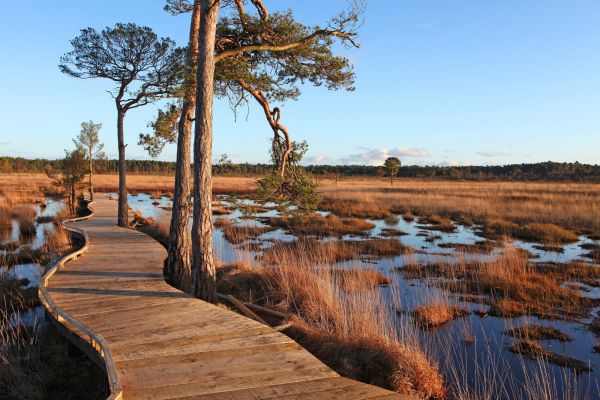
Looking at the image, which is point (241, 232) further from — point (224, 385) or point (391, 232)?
point (224, 385)

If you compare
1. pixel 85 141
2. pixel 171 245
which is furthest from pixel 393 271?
pixel 85 141

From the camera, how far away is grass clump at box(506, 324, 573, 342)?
24.9 feet

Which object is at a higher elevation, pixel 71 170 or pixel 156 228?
pixel 71 170

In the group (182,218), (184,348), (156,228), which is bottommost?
(156,228)

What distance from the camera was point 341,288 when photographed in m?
10.2

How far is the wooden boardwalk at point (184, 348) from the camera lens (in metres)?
3.92

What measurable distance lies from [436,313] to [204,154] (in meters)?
5.46

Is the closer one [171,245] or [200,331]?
[200,331]

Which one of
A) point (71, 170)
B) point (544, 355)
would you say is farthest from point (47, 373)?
point (71, 170)

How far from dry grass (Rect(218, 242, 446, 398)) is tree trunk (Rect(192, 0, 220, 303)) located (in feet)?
5.82

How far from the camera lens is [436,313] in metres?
8.44

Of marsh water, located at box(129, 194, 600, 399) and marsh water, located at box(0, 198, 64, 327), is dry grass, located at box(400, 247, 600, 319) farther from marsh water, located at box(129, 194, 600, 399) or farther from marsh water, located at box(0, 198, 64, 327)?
marsh water, located at box(0, 198, 64, 327)

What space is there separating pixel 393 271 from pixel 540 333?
5.19 meters

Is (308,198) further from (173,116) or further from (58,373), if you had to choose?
(58,373)
